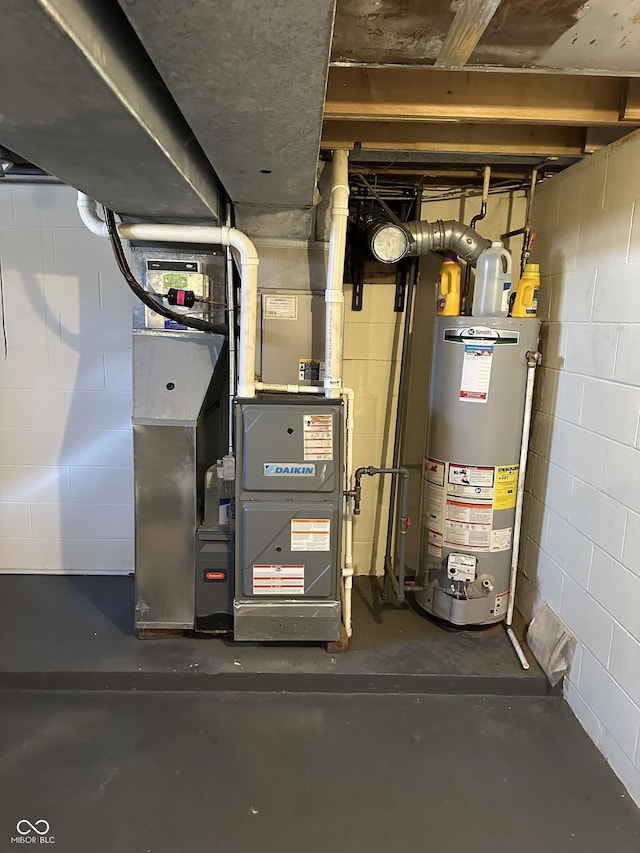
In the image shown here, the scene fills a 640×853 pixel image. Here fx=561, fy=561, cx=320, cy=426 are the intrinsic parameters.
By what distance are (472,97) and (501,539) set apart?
1.76 m

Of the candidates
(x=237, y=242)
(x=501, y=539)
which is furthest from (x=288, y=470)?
(x=501, y=539)

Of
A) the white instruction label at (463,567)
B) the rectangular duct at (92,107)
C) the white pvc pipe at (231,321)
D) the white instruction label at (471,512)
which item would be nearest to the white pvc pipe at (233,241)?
the white pvc pipe at (231,321)

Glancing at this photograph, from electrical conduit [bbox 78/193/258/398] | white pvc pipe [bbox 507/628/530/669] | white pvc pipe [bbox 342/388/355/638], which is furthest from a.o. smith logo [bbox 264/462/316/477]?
white pvc pipe [bbox 507/628/530/669]

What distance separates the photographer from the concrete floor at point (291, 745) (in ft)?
5.53

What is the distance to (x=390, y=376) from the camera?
2922 mm

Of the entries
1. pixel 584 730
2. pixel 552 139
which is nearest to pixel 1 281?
pixel 552 139

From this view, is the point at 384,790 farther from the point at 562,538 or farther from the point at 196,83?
the point at 196,83

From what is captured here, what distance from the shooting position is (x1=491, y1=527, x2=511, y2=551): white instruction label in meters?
2.50

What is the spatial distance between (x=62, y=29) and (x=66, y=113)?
0.36 metres

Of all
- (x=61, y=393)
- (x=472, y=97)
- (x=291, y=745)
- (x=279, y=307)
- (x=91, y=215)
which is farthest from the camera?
(x=61, y=393)

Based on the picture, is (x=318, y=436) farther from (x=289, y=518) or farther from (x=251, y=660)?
(x=251, y=660)

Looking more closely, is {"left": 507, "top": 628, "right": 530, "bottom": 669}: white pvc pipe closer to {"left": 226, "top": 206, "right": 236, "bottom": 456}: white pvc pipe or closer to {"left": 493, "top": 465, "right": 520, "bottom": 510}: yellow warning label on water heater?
{"left": 493, "top": 465, "right": 520, "bottom": 510}: yellow warning label on water heater

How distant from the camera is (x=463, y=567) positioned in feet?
8.20

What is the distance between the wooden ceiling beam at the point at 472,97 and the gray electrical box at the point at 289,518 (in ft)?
3.47
